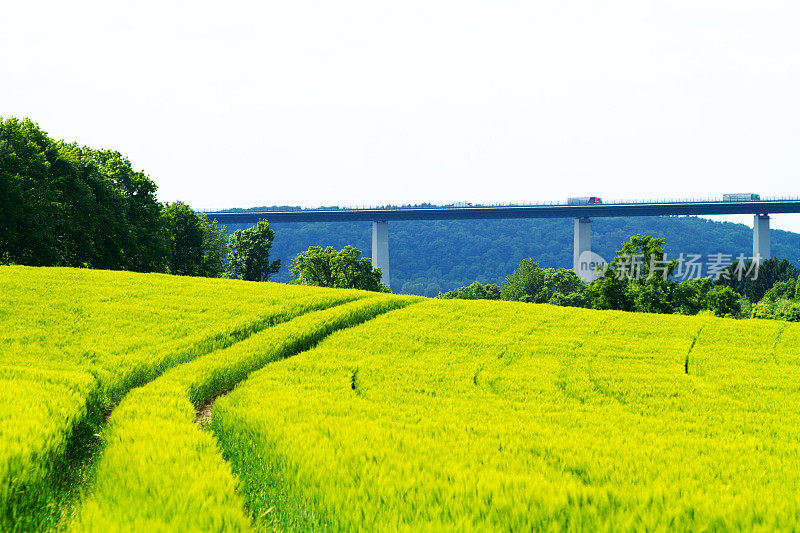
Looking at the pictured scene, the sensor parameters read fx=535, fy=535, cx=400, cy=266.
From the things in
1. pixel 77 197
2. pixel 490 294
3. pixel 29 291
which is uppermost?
pixel 77 197

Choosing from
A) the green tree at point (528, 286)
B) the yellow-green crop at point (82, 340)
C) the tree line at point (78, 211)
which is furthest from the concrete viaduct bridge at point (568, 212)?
the yellow-green crop at point (82, 340)

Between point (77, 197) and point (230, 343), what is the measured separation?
3393 centimetres

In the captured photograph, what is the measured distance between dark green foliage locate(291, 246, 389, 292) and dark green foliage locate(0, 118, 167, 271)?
24402mm

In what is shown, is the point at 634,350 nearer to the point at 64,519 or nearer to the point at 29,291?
the point at 64,519

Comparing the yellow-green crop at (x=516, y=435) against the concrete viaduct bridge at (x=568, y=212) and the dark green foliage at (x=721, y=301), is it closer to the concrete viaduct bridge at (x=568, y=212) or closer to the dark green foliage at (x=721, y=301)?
the dark green foliage at (x=721, y=301)

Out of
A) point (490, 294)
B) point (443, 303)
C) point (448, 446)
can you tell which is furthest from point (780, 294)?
point (448, 446)

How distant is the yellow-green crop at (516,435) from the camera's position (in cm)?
675

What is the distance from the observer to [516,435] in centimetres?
992

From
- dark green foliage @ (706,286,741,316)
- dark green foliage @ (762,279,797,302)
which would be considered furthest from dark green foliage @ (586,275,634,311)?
dark green foliage @ (762,279,797,302)

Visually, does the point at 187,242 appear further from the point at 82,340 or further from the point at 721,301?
the point at 721,301

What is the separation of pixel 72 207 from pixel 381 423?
4486 centimetres

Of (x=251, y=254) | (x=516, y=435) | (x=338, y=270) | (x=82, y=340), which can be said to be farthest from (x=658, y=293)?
(x=82, y=340)

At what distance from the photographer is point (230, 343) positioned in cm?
1917

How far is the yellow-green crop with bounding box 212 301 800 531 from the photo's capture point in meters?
6.75
